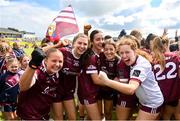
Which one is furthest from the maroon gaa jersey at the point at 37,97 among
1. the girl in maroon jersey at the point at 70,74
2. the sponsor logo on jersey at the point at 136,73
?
the girl in maroon jersey at the point at 70,74

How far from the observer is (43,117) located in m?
4.16

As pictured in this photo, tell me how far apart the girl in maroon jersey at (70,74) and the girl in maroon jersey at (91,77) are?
131mm

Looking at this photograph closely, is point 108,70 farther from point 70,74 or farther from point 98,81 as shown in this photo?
point 70,74

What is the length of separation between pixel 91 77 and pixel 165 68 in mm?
1271

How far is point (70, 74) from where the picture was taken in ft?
18.2

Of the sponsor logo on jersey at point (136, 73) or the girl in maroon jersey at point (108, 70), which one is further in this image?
the girl in maroon jersey at point (108, 70)

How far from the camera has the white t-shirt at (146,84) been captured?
14.1ft

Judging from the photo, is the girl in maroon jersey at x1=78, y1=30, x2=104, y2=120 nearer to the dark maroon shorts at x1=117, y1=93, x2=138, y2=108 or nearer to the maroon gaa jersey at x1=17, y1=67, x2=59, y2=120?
the dark maroon shorts at x1=117, y1=93, x2=138, y2=108

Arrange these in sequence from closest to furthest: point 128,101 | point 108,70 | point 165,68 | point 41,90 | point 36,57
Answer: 1. point 36,57
2. point 41,90
3. point 165,68
4. point 128,101
5. point 108,70

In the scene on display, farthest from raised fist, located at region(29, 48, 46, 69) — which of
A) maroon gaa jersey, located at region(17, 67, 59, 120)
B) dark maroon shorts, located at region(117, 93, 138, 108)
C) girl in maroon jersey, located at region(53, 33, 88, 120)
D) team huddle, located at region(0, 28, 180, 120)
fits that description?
dark maroon shorts, located at region(117, 93, 138, 108)

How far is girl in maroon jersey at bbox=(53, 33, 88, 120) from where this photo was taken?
17.6 ft

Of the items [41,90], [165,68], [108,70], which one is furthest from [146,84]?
[41,90]

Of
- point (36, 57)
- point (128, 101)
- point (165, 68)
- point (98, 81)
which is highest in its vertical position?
point (36, 57)

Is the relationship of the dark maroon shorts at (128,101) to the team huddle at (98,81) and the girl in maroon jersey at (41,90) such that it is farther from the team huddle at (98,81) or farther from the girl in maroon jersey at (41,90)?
the girl in maroon jersey at (41,90)
